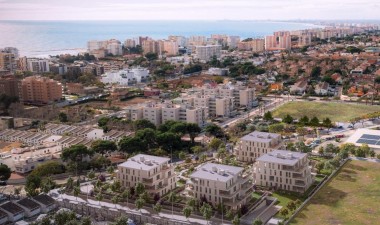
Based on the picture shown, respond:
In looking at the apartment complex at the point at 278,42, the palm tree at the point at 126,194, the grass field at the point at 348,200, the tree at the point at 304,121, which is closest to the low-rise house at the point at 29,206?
the palm tree at the point at 126,194

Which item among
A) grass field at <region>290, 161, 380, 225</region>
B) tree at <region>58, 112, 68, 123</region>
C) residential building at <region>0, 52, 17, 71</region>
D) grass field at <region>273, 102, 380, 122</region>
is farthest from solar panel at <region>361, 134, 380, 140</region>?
residential building at <region>0, 52, 17, 71</region>

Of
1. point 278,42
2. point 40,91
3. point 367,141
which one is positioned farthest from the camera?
point 278,42

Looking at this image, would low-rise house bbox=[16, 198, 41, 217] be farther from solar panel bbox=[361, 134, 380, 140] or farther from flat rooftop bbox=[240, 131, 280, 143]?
solar panel bbox=[361, 134, 380, 140]

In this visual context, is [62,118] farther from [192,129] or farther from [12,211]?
[12,211]

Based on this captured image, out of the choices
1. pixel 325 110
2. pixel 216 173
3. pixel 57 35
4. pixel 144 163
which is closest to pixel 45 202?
pixel 144 163

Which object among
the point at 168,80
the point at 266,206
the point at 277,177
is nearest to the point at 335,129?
the point at 277,177
